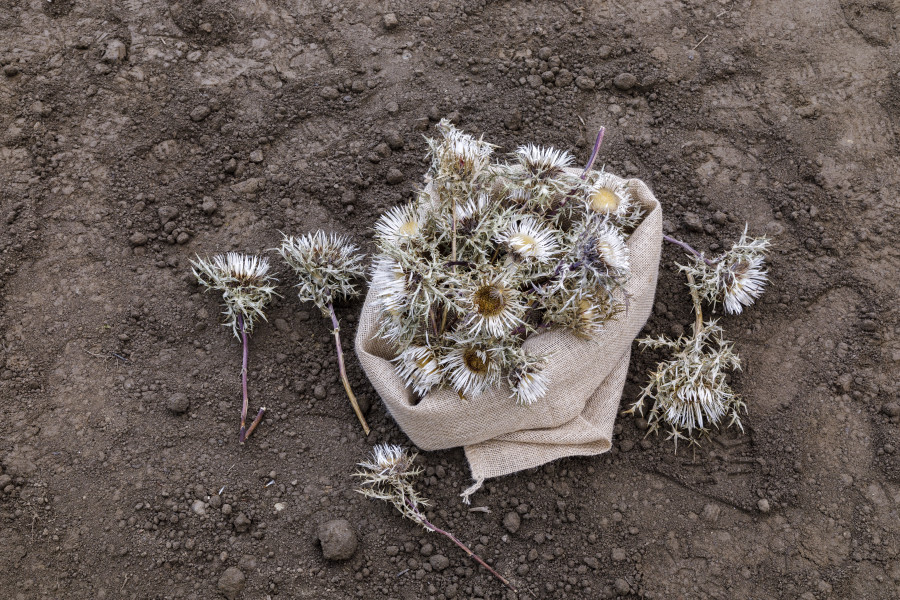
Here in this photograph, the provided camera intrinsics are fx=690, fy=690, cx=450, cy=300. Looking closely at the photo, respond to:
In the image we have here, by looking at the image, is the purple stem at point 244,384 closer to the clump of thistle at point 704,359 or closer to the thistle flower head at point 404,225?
the thistle flower head at point 404,225

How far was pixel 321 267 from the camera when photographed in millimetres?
2770

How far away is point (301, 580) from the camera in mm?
2582

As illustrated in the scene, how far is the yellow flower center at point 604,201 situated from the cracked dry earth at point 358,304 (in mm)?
526

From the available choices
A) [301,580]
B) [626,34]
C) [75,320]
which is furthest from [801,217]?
[75,320]

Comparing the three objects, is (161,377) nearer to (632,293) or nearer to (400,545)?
(400,545)

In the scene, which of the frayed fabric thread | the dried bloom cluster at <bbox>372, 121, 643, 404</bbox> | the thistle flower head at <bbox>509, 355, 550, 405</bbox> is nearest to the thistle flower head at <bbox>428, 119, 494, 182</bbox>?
the dried bloom cluster at <bbox>372, 121, 643, 404</bbox>

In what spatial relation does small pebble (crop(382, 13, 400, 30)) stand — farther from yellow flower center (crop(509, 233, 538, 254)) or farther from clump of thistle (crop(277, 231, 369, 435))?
yellow flower center (crop(509, 233, 538, 254))

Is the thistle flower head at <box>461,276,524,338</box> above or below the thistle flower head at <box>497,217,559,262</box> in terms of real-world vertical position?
below

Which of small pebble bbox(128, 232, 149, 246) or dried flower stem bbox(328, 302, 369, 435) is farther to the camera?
small pebble bbox(128, 232, 149, 246)

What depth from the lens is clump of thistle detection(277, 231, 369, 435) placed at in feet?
9.07

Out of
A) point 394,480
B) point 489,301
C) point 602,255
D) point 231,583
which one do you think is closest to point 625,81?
point 602,255

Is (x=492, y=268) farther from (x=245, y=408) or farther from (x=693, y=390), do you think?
(x=245, y=408)

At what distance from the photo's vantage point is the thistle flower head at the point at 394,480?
8.41 ft

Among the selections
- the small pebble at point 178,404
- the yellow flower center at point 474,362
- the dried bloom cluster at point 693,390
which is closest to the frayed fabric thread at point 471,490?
the yellow flower center at point 474,362
